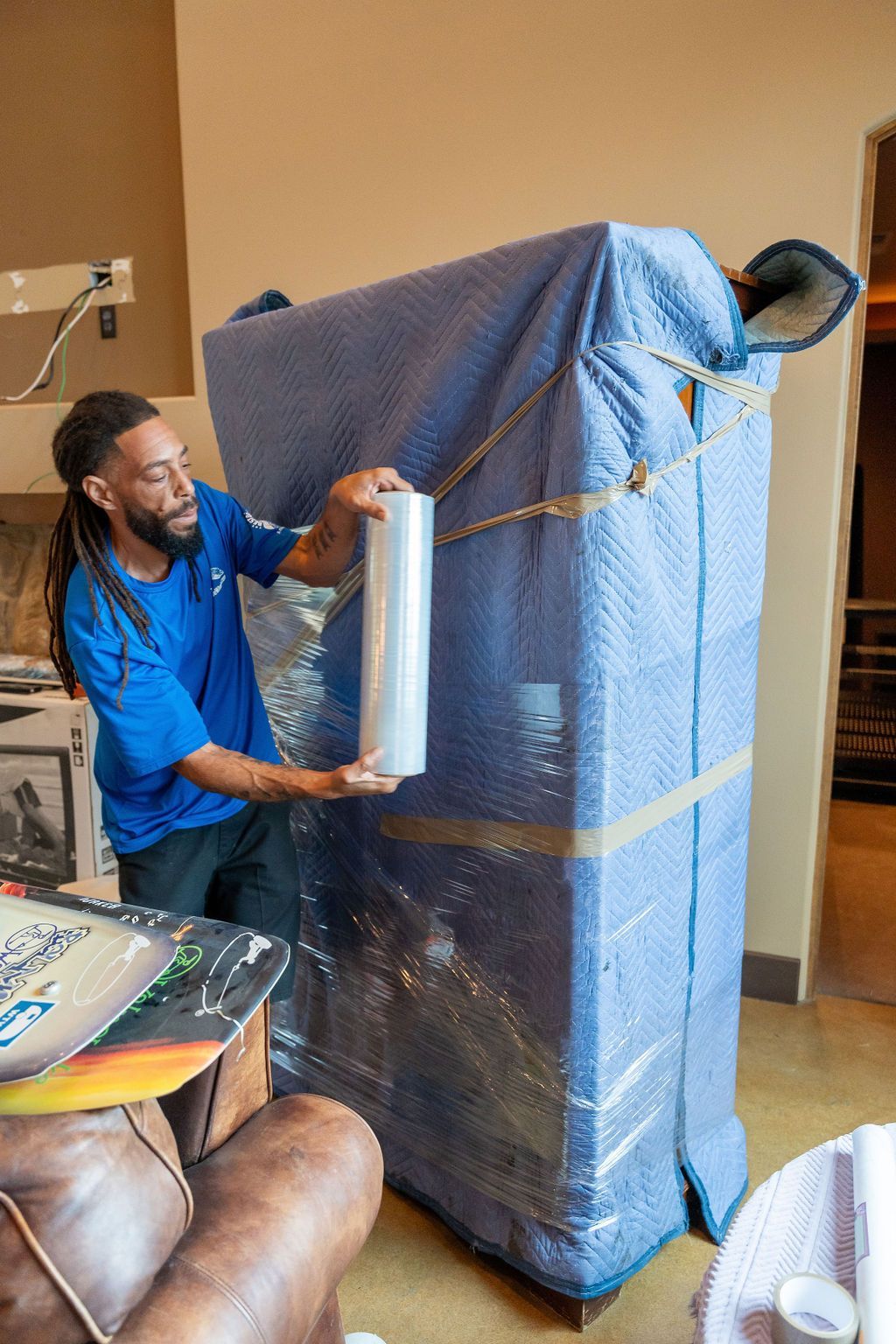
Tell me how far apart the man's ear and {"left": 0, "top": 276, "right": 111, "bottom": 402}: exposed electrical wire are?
1733mm

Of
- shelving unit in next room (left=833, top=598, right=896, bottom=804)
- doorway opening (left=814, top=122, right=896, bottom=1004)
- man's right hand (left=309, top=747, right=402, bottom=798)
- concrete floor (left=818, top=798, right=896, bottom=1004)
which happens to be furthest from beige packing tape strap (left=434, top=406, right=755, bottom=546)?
shelving unit in next room (left=833, top=598, right=896, bottom=804)

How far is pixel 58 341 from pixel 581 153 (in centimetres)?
176

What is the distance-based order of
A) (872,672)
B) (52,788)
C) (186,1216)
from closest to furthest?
1. (186,1216)
2. (52,788)
3. (872,672)

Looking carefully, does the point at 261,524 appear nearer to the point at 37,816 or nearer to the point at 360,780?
the point at 360,780

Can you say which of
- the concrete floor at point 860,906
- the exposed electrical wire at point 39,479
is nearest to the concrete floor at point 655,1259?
the concrete floor at point 860,906

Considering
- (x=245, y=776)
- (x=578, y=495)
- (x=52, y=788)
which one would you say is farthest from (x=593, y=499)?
(x=52, y=788)

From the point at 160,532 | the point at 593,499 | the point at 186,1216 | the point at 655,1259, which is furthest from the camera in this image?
the point at 655,1259

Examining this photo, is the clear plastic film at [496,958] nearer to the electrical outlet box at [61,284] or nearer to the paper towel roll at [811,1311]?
the paper towel roll at [811,1311]

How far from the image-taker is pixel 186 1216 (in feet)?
2.67

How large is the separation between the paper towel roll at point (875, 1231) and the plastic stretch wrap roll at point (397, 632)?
2.27 feet

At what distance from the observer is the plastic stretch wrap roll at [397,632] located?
1.26 meters

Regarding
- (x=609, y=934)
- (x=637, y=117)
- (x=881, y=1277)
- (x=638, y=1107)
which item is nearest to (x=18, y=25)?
(x=637, y=117)

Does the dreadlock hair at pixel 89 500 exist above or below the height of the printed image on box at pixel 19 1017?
above

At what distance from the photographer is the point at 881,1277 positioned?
854 mm
